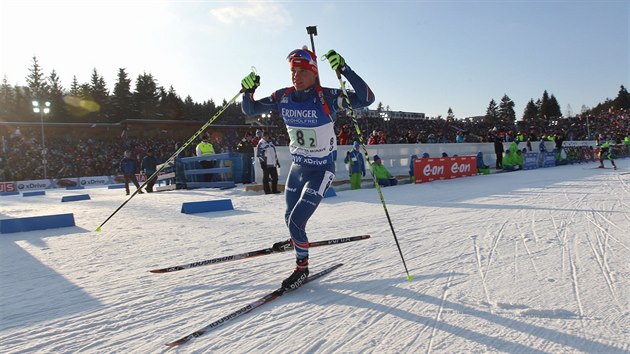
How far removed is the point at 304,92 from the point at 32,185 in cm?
3041

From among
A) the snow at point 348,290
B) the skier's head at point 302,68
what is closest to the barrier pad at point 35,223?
the snow at point 348,290

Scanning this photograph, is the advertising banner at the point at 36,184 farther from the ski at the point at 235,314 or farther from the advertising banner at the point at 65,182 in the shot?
the ski at the point at 235,314

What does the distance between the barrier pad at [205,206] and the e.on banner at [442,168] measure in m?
7.75

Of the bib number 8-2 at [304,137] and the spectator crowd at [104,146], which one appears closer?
the bib number 8-2 at [304,137]

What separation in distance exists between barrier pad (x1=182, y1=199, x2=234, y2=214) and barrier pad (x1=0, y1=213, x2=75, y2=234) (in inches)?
85.0

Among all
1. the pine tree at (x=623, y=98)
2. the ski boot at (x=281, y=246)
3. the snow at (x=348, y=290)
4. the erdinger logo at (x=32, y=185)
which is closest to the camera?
the snow at (x=348, y=290)

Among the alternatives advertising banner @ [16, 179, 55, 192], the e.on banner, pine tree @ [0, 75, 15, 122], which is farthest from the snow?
pine tree @ [0, 75, 15, 122]

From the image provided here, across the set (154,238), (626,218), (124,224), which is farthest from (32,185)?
(626,218)

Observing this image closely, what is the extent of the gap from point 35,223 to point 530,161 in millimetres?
21874

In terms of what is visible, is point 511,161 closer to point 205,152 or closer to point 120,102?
point 205,152

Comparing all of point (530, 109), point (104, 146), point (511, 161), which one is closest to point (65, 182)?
point (104, 146)

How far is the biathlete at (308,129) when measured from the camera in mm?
3580

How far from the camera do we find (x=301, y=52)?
367cm

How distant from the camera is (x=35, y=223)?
23.3 ft
